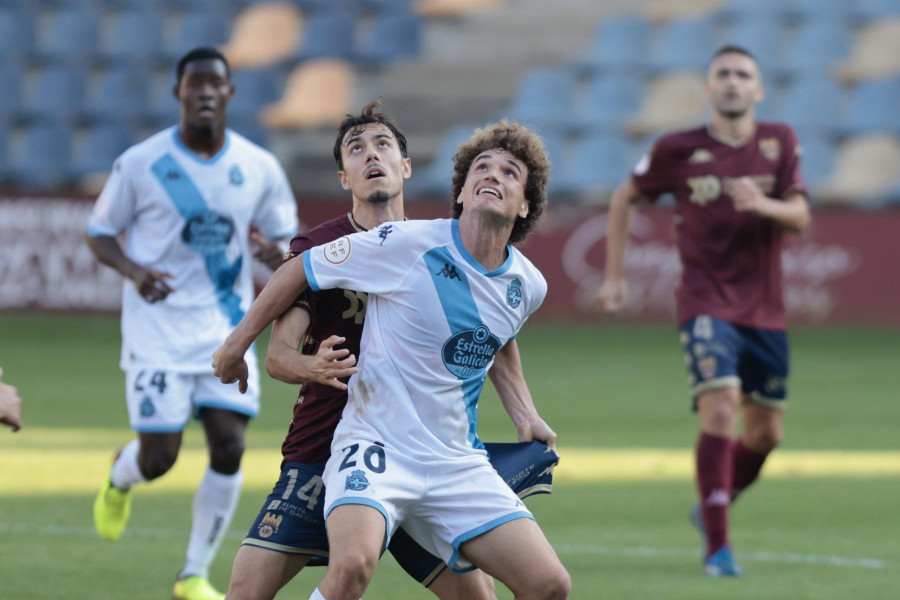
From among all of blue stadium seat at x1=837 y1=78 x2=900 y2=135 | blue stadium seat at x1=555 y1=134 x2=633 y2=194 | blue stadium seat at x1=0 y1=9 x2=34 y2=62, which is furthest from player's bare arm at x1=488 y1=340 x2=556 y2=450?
blue stadium seat at x1=0 y1=9 x2=34 y2=62

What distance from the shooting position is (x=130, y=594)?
6.03 m

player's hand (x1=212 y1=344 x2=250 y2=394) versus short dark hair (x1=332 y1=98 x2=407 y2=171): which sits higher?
short dark hair (x1=332 y1=98 x2=407 y2=171)

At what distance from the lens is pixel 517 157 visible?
464 cm

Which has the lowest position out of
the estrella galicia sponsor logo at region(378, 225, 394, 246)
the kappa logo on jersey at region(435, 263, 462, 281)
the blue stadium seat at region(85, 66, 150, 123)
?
the kappa logo on jersey at region(435, 263, 462, 281)

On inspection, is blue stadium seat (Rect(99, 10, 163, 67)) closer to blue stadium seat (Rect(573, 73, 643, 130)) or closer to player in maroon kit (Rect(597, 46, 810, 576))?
blue stadium seat (Rect(573, 73, 643, 130))

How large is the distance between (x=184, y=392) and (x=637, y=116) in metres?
17.0

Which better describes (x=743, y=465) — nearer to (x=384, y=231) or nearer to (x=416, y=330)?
(x=416, y=330)

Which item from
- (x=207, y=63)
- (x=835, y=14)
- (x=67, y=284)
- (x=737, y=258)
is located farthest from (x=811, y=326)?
(x=207, y=63)

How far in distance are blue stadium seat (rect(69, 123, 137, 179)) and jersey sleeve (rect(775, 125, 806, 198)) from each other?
16459mm

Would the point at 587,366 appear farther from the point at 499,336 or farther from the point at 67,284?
the point at 499,336

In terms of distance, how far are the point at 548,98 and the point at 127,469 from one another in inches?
677

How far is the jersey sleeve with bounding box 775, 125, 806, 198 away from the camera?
721 cm

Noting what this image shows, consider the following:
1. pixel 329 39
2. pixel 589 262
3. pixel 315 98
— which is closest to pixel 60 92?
pixel 315 98

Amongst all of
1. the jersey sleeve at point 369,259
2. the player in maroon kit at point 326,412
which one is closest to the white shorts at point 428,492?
the player in maroon kit at point 326,412
